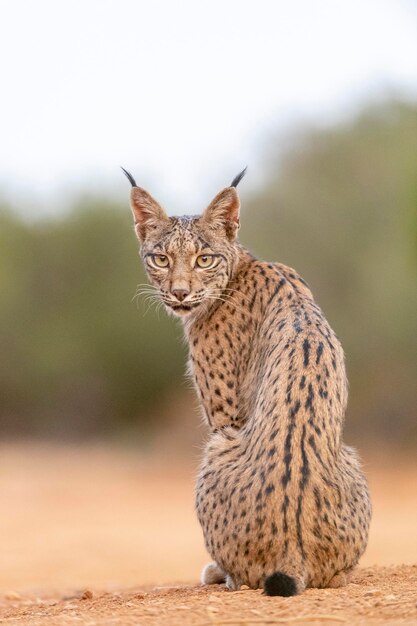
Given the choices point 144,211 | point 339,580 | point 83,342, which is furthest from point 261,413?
point 83,342

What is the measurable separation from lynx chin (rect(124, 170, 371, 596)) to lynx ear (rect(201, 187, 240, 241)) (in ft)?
0.04

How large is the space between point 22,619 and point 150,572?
10.1 metres

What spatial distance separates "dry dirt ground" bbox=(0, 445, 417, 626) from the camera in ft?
25.3

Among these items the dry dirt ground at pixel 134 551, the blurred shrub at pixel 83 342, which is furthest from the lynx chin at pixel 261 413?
the blurred shrub at pixel 83 342

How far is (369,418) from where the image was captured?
100 ft

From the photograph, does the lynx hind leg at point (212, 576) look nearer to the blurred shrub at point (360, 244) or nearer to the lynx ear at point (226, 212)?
the lynx ear at point (226, 212)

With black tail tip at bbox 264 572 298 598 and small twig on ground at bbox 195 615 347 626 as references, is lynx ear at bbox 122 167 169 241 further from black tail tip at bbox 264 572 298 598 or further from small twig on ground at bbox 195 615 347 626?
small twig on ground at bbox 195 615 347 626

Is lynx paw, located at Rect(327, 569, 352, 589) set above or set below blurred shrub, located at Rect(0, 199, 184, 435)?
below

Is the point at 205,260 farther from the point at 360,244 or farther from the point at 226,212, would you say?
the point at 360,244

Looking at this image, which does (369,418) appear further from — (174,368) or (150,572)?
(150,572)

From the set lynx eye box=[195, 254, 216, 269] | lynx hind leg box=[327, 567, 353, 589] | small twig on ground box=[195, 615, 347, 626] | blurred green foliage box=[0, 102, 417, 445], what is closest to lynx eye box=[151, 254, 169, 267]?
lynx eye box=[195, 254, 216, 269]

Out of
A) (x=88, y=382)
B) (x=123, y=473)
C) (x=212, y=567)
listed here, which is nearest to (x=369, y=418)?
(x=123, y=473)

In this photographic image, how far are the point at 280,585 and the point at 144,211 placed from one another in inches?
165

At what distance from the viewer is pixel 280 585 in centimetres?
819
